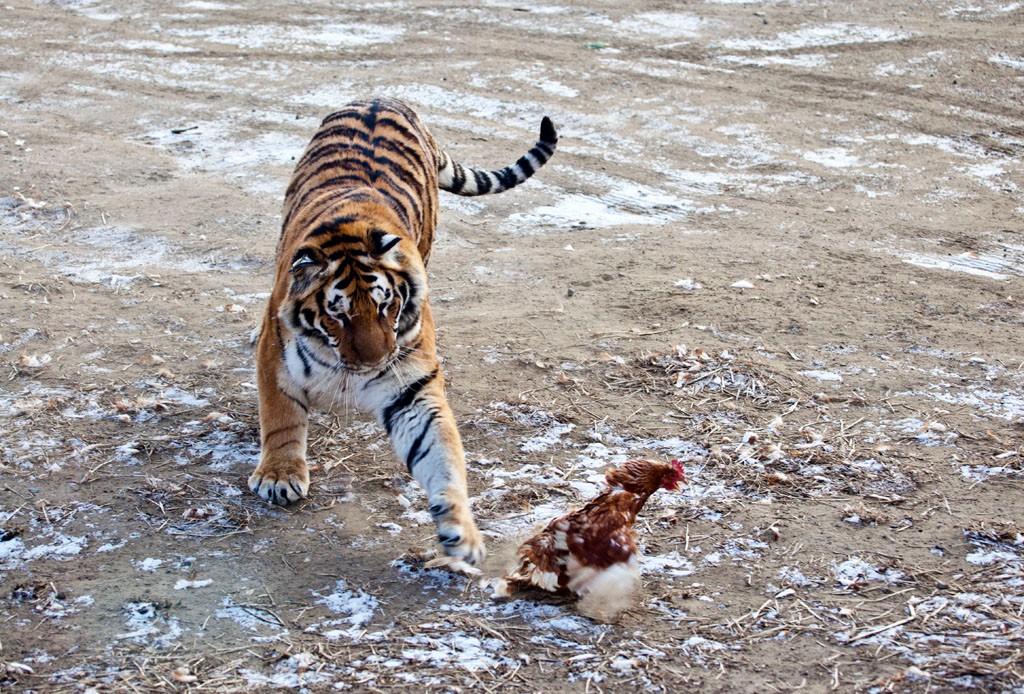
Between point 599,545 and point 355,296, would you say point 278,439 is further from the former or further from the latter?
point 599,545

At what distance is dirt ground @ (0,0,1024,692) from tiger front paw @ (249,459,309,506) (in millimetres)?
66

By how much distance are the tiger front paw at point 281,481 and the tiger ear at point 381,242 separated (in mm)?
834

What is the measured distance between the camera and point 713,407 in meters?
4.45

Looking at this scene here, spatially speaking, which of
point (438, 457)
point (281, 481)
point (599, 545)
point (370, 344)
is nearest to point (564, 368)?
point (438, 457)

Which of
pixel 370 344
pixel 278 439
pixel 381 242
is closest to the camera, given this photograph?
pixel 370 344

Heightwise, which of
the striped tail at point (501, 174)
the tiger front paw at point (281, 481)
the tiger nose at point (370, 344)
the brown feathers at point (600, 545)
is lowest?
the tiger front paw at point (281, 481)

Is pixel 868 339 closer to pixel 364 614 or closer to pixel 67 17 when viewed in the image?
pixel 364 614

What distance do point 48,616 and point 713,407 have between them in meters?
2.67

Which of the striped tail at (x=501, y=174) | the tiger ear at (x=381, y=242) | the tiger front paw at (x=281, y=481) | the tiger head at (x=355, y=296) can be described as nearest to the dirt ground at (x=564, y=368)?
the tiger front paw at (x=281, y=481)

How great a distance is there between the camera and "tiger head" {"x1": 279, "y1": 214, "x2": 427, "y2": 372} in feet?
11.9

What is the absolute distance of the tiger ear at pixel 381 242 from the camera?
145 inches

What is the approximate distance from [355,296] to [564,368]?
1.46 meters

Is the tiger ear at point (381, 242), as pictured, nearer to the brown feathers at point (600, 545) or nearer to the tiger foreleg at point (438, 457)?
the tiger foreleg at point (438, 457)

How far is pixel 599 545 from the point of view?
3088mm
